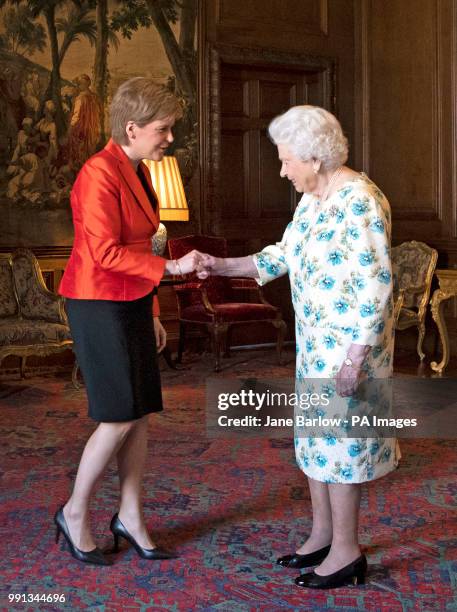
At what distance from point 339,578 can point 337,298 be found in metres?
0.92

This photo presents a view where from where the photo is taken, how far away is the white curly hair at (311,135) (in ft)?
9.19

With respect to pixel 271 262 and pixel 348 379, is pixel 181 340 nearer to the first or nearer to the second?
pixel 271 262

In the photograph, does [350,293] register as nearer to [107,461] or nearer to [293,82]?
[107,461]

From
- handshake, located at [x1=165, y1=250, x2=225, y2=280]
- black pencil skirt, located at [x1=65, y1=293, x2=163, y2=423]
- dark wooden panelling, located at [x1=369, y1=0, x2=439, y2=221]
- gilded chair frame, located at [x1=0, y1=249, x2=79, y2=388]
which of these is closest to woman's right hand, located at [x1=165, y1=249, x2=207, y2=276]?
handshake, located at [x1=165, y1=250, x2=225, y2=280]

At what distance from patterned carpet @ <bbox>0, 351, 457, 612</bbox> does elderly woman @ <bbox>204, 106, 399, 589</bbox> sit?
209 mm

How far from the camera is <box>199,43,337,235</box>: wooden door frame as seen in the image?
828cm

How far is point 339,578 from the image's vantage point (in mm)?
2932

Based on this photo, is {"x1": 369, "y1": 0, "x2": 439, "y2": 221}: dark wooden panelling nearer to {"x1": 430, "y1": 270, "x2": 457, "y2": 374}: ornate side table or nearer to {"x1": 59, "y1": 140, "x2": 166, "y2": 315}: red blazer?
{"x1": 430, "y1": 270, "x2": 457, "y2": 374}: ornate side table

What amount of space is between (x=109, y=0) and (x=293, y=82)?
212cm

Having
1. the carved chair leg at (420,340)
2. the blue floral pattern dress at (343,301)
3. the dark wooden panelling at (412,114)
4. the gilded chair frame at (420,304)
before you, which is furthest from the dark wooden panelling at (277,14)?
the blue floral pattern dress at (343,301)

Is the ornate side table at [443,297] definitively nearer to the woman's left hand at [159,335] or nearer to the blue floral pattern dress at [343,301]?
the woman's left hand at [159,335]

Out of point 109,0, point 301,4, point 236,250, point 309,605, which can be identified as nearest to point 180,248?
point 236,250

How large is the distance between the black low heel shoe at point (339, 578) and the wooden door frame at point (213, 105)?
5.74m

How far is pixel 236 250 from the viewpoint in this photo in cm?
870
